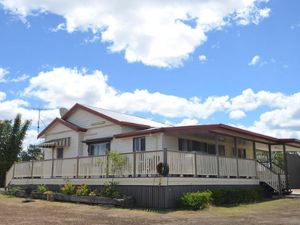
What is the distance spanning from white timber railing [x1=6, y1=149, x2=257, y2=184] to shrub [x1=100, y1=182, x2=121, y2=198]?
53 cm

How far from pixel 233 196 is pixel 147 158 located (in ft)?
16.2

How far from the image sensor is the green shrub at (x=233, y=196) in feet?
63.2

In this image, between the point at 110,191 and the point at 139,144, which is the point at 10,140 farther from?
the point at 110,191

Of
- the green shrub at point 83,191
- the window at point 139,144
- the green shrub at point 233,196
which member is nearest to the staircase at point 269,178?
the green shrub at point 233,196

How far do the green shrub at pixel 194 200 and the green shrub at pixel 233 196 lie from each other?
6.39 ft

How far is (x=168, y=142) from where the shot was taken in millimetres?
23156

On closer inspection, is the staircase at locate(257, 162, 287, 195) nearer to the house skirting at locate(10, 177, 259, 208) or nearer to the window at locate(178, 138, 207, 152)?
the window at locate(178, 138, 207, 152)

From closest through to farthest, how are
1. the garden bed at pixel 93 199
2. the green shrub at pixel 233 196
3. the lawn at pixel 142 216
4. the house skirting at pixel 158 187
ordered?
the lawn at pixel 142 216 < the house skirting at pixel 158 187 < the garden bed at pixel 93 199 < the green shrub at pixel 233 196

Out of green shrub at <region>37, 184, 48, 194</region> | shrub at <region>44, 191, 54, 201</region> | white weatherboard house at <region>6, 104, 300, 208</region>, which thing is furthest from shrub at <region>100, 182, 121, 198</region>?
green shrub at <region>37, 184, 48, 194</region>

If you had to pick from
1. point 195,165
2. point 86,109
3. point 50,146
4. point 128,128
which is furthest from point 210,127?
point 50,146

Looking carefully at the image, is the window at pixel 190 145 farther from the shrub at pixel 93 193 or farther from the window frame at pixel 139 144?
the shrub at pixel 93 193

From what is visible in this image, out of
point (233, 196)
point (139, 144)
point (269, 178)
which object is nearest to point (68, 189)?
point (139, 144)

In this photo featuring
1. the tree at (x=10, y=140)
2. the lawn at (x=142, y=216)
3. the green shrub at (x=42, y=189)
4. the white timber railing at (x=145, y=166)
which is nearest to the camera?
the lawn at (x=142, y=216)

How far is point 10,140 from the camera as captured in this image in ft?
127
